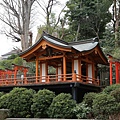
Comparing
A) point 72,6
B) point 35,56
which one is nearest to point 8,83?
point 35,56

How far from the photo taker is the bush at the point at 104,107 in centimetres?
1021

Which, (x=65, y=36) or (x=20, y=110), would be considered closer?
(x=20, y=110)

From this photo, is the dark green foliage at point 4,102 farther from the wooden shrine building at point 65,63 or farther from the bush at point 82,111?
the bush at point 82,111

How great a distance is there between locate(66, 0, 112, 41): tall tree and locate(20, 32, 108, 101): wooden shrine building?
10.6 metres

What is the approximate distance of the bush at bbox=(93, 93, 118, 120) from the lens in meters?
10.2

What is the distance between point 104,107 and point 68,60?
21.9ft

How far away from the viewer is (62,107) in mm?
11820

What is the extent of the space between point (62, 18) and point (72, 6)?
11.3 feet

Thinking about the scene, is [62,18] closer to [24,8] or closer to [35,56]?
[24,8]

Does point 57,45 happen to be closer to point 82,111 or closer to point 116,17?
point 82,111

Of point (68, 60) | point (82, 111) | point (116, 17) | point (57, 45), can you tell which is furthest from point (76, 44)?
point (116, 17)

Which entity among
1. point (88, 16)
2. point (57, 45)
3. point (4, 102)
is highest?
point (88, 16)

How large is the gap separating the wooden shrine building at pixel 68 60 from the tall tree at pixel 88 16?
1055cm

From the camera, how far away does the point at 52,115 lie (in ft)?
39.4
